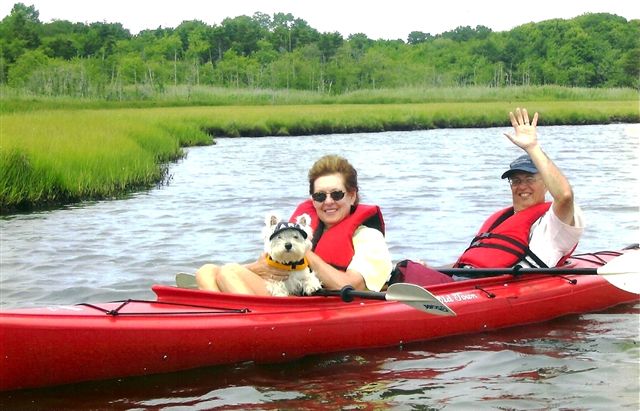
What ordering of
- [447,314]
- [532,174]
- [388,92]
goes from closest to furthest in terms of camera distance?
[447,314] → [532,174] → [388,92]

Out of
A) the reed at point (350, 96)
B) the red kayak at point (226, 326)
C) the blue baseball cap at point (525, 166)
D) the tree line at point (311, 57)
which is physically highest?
the tree line at point (311, 57)

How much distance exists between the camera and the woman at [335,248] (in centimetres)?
581

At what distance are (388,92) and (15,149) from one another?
41.5 meters

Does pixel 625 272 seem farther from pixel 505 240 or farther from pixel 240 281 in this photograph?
pixel 240 281

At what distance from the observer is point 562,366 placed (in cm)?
593

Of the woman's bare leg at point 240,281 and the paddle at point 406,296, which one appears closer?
the paddle at point 406,296

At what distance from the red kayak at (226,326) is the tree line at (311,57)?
4244cm

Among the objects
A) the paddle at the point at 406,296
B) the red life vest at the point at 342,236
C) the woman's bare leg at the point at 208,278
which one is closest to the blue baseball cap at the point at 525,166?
the red life vest at the point at 342,236

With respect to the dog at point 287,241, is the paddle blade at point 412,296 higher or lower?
lower

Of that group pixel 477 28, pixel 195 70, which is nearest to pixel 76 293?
pixel 195 70

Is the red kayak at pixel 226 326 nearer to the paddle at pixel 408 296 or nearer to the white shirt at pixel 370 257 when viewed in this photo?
the paddle at pixel 408 296

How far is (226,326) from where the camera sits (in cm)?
559

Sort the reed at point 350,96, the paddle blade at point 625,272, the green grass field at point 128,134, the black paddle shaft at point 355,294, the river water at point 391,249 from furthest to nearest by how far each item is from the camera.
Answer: the reed at point 350,96 < the green grass field at point 128,134 < the paddle blade at point 625,272 < the black paddle shaft at point 355,294 < the river water at point 391,249

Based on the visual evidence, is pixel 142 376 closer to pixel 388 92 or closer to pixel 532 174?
pixel 532 174
